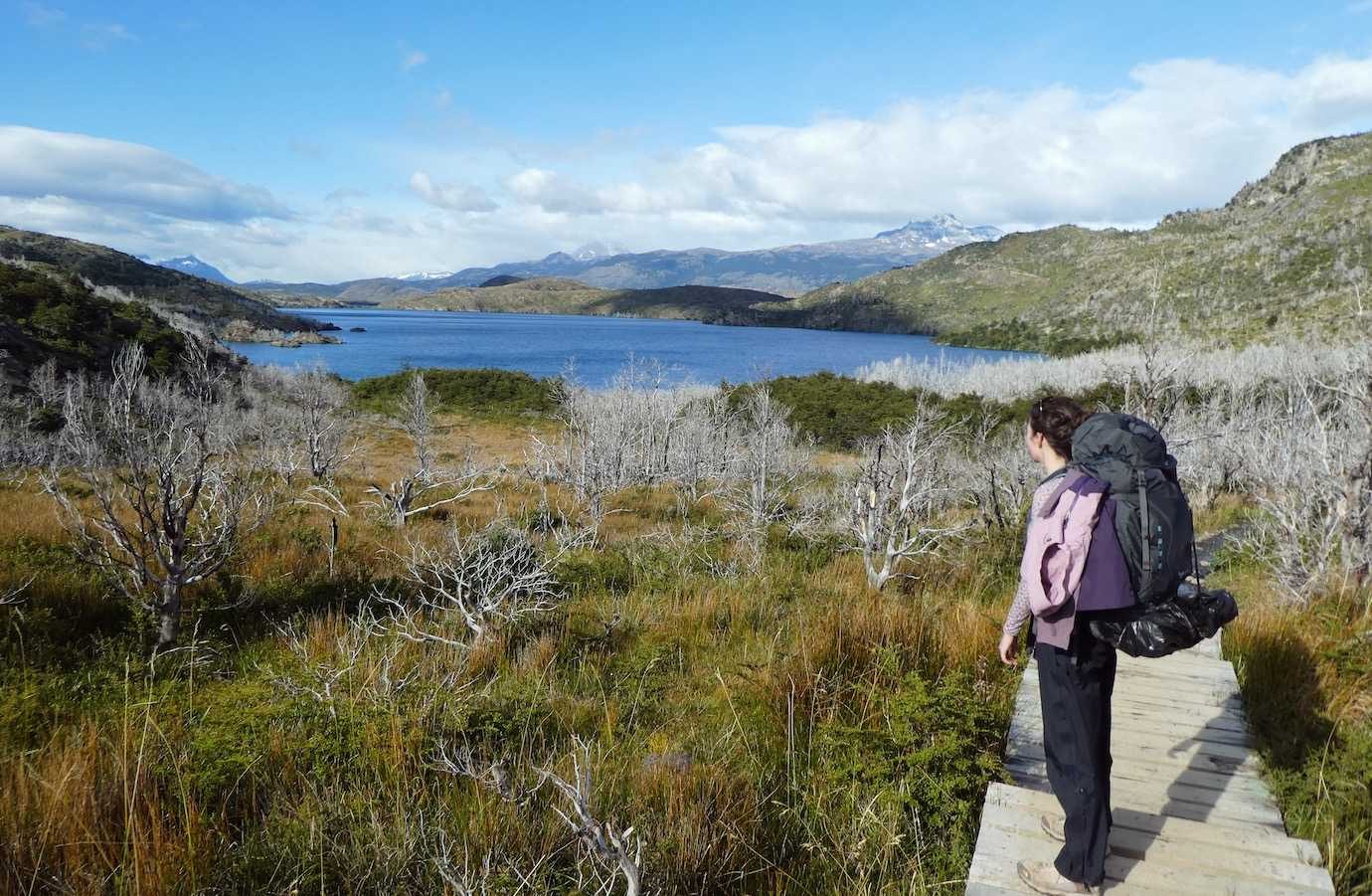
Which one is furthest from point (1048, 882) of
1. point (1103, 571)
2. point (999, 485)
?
point (999, 485)

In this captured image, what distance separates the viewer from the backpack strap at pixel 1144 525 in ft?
7.49

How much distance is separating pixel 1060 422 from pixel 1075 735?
48.0 inches

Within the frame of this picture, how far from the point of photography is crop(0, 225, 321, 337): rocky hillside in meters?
91.7

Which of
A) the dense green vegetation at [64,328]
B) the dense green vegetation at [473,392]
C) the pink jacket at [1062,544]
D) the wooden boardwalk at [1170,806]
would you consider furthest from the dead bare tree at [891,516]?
the dense green vegetation at [473,392]

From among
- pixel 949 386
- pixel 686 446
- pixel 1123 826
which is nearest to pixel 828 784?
pixel 1123 826

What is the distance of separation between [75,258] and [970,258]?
18253 centimetres

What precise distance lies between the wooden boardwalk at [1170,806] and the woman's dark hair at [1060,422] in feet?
5.05

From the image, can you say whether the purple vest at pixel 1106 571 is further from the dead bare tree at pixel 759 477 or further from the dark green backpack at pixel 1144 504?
the dead bare tree at pixel 759 477

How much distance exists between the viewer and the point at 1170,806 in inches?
131

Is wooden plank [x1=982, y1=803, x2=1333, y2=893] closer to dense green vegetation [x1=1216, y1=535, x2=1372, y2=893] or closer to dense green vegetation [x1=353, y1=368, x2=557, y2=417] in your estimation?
dense green vegetation [x1=1216, y1=535, x2=1372, y2=893]

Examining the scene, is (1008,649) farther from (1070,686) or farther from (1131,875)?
(1131,875)

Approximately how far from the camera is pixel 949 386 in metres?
50.2

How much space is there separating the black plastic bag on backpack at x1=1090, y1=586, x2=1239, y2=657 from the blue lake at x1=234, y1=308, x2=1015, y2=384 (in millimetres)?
59218

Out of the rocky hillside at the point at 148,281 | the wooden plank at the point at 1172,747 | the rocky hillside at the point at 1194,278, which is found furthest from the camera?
the rocky hillside at the point at 148,281
